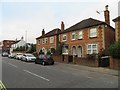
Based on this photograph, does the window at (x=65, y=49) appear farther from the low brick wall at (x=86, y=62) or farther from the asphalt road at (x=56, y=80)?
the asphalt road at (x=56, y=80)

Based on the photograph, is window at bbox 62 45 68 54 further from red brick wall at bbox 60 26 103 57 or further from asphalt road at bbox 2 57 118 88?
asphalt road at bbox 2 57 118 88

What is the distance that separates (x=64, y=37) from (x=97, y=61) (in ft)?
56.8

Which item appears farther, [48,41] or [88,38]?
[48,41]

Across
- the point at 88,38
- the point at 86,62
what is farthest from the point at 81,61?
the point at 88,38

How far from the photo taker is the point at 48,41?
4878cm

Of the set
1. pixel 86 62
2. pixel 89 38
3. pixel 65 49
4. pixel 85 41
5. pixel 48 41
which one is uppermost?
pixel 48 41

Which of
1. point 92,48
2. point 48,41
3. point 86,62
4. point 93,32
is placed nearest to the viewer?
point 86,62

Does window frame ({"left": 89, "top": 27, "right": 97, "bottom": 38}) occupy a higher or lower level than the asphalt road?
higher

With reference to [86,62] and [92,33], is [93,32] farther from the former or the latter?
[86,62]

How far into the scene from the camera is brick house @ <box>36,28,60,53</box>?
1799 inches


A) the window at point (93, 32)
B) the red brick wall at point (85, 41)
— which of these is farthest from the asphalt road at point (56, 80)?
the window at point (93, 32)

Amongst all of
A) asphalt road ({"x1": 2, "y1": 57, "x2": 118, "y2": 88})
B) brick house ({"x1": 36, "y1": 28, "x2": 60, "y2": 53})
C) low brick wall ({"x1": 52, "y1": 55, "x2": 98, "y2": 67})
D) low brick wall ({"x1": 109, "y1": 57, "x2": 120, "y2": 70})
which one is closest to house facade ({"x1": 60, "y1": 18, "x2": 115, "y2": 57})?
low brick wall ({"x1": 52, "y1": 55, "x2": 98, "y2": 67})

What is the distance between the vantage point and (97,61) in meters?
25.2

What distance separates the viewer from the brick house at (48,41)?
150 feet
